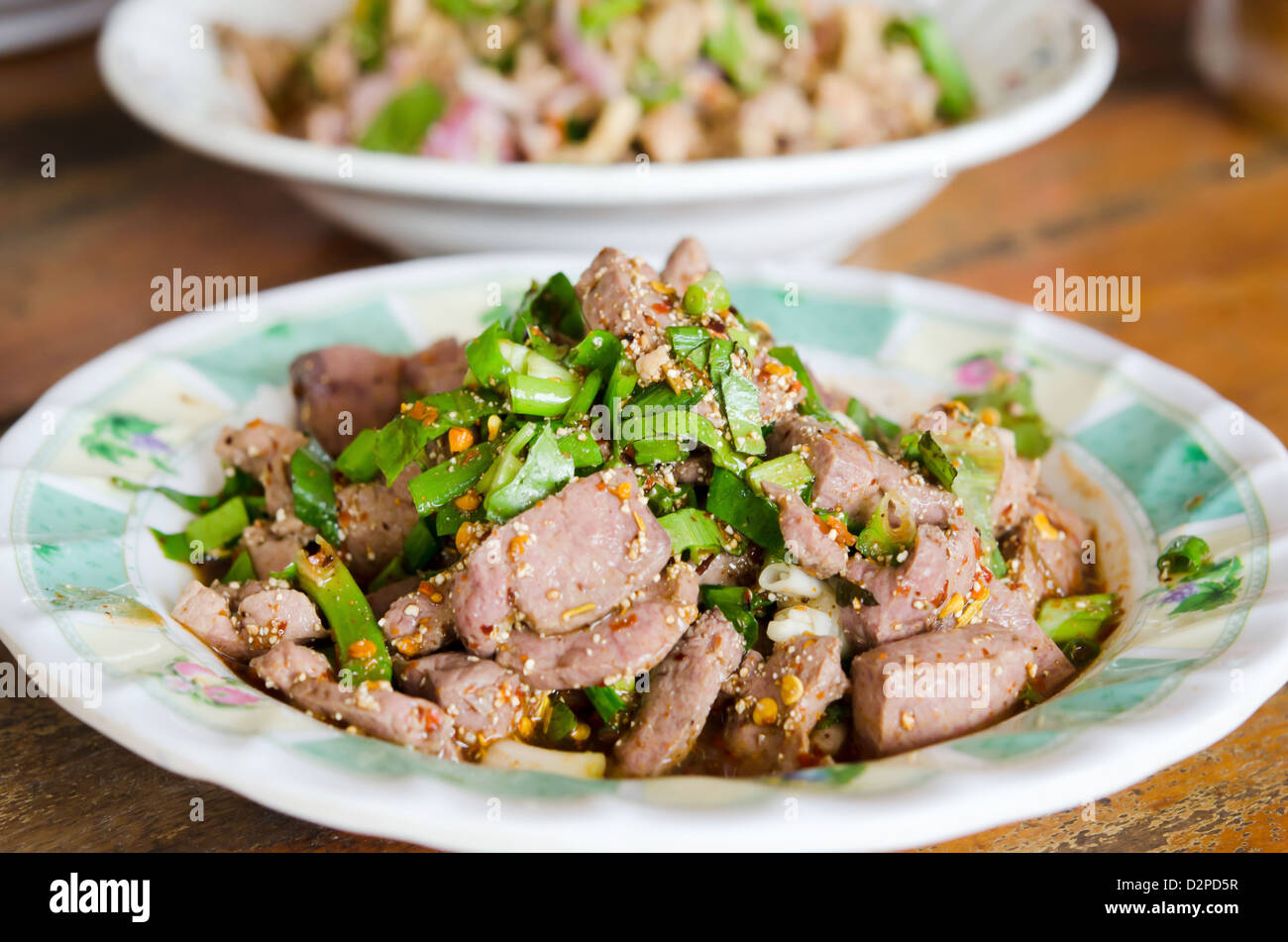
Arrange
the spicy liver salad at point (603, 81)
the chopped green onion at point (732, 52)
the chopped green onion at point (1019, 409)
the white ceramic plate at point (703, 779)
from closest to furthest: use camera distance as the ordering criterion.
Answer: the white ceramic plate at point (703, 779) < the chopped green onion at point (1019, 409) < the spicy liver salad at point (603, 81) < the chopped green onion at point (732, 52)

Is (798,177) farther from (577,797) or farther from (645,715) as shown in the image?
(577,797)

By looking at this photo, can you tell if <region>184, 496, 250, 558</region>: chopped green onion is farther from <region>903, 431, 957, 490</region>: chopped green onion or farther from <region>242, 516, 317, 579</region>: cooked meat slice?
<region>903, 431, 957, 490</region>: chopped green onion

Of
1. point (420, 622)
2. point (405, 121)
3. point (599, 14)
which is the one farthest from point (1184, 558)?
point (405, 121)

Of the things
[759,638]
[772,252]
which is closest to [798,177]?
[772,252]

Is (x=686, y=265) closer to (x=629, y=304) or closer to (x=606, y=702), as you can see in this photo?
(x=629, y=304)

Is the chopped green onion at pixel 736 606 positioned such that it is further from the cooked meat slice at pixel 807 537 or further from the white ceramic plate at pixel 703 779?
the white ceramic plate at pixel 703 779

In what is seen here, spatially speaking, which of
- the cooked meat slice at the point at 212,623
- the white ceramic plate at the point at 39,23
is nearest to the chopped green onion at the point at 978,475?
the cooked meat slice at the point at 212,623
